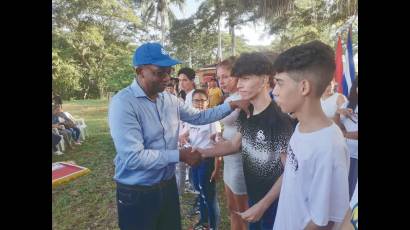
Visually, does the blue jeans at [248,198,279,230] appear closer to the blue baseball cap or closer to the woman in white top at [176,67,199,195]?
the woman in white top at [176,67,199,195]

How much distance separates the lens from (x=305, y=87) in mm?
2139

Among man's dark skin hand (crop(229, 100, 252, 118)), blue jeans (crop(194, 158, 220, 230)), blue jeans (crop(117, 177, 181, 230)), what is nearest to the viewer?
blue jeans (crop(117, 177, 181, 230))

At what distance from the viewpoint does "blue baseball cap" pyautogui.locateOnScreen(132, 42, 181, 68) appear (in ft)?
6.74

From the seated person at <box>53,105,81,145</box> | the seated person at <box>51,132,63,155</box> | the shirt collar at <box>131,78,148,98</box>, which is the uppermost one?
the shirt collar at <box>131,78,148,98</box>

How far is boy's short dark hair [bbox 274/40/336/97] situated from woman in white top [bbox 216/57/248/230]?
1.02 feet

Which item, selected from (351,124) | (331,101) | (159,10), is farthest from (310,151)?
(159,10)

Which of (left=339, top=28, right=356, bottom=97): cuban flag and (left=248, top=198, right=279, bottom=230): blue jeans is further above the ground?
(left=339, top=28, right=356, bottom=97): cuban flag

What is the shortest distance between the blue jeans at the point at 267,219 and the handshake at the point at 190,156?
0.45m

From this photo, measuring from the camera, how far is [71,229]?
2.16m

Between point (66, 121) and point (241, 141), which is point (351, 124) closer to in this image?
point (241, 141)

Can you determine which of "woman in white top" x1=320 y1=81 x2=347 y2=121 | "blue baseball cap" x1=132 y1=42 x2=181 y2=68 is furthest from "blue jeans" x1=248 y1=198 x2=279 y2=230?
"blue baseball cap" x1=132 y1=42 x2=181 y2=68

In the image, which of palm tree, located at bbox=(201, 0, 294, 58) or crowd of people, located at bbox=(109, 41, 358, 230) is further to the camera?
palm tree, located at bbox=(201, 0, 294, 58)

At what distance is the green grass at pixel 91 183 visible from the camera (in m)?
2.15

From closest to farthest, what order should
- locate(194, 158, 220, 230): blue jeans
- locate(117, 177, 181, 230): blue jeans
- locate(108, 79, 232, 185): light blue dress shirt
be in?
1. locate(108, 79, 232, 185): light blue dress shirt
2. locate(117, 177, 181, 230): blue jeans
3. locate(194, 158, 220, 230): blue jeans
